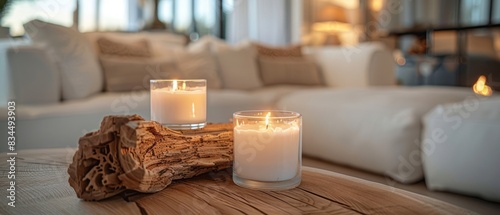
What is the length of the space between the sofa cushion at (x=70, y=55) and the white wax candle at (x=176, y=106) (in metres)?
1.29

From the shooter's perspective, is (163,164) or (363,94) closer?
(163,164)

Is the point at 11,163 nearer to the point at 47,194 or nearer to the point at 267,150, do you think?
the point at 47,194

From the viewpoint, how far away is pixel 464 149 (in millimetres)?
1288

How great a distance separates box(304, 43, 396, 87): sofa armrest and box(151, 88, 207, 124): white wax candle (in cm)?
215

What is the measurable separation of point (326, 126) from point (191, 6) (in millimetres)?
3169

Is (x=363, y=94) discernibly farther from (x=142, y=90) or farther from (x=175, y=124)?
(x=175, y=124)

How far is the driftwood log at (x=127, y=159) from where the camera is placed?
534 mm

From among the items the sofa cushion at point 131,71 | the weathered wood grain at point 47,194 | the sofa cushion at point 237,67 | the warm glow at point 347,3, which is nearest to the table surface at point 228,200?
the weathered wood grain at point 47,194

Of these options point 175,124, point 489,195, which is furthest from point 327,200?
point 489,195

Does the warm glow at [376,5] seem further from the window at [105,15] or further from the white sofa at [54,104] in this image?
the white sofa at [54,104]

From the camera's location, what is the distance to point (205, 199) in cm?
56

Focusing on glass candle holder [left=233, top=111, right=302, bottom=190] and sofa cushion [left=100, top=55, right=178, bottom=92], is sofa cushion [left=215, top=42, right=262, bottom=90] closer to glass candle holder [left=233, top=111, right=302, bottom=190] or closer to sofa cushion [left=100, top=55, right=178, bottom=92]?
sofa cushion [left=100, top=55, right=178, bottom=92]

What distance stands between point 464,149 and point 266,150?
962 millimetres

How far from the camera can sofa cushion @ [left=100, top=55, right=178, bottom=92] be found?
2.07 metres
